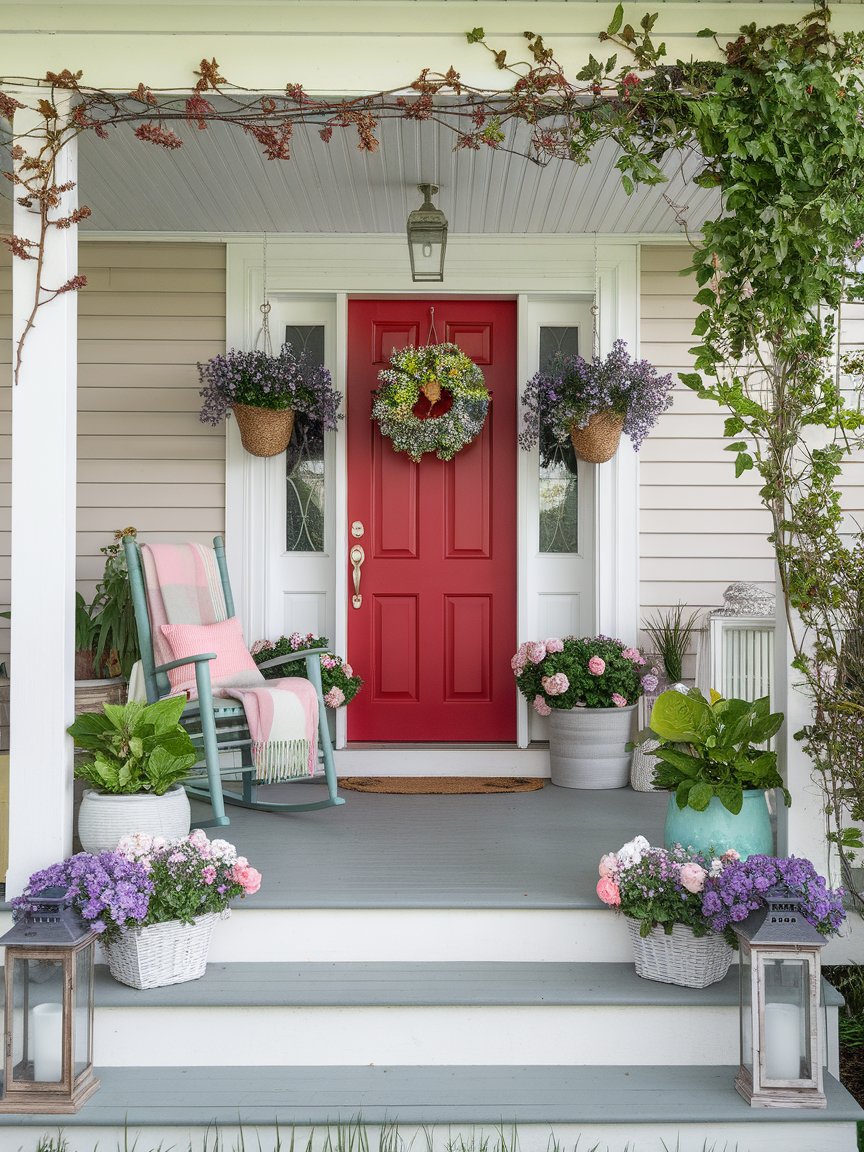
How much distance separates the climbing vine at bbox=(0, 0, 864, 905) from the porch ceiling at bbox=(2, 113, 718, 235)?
0.70 meters

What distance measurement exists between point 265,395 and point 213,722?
4.78ft

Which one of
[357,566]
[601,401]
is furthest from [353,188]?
[357,566]

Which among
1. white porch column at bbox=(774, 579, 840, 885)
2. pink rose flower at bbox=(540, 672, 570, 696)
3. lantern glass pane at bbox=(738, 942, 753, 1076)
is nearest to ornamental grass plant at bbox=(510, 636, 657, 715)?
pink rose flower at bbox=(540, 672, 570, 696)

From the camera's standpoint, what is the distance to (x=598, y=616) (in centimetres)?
443

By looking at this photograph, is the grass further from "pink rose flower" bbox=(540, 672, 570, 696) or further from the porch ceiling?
the porch ceiling

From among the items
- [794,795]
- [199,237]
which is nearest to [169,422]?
[199,237]

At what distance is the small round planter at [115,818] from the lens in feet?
8.84

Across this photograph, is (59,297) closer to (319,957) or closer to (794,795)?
(319,957)

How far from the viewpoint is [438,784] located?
4.24m

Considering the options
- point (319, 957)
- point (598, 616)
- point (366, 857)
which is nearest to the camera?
point (319, 957)

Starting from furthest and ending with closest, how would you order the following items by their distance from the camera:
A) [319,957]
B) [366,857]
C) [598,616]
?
[598,616]
[366,857]
[319,957]

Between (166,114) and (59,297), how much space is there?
21.5 inches

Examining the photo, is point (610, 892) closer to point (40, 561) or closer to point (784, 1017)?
point (784, 1017)

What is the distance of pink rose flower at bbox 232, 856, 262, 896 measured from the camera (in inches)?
102
